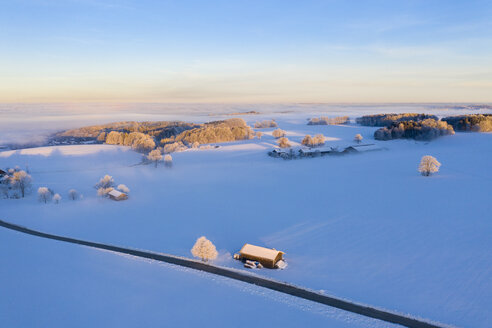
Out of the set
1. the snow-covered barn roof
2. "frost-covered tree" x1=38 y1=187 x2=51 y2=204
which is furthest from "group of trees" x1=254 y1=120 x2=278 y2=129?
the snow-covered barn roof

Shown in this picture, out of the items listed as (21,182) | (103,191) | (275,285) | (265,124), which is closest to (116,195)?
(103,191)

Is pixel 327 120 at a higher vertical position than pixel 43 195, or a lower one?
higher

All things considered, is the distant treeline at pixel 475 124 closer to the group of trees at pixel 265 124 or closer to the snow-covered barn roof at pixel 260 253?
the group of trees at pixel 265 124

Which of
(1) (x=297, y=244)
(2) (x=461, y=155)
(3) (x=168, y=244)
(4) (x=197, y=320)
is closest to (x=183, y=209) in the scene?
(3) (x=168, y=244)

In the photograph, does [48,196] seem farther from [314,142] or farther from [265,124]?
[265,124]

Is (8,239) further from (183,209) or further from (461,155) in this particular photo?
(461,155)

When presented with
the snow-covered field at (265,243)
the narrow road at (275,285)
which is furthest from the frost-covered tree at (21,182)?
the narrow road at (275,285)

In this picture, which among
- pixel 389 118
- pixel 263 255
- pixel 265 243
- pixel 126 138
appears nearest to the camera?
pixel 263 255
